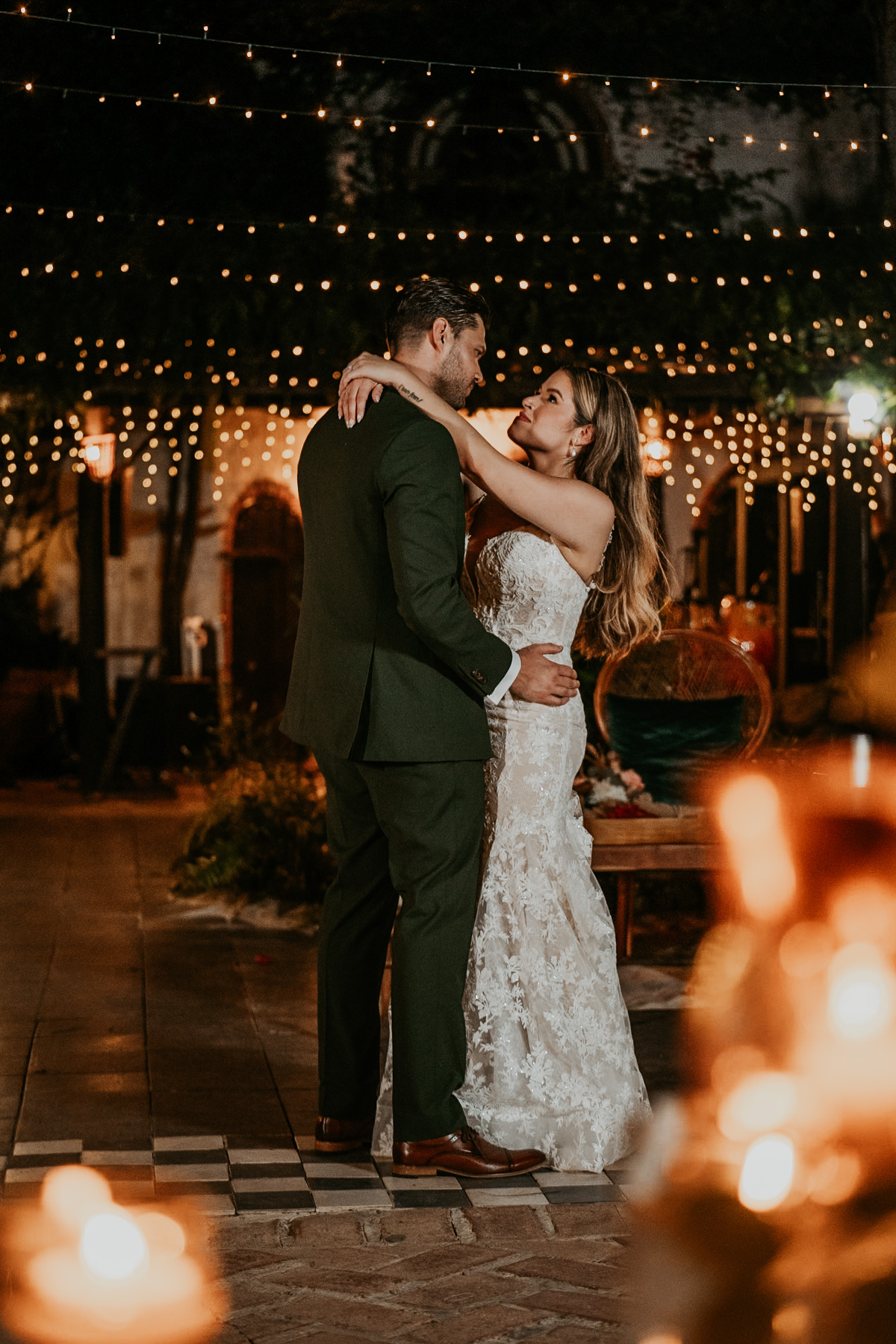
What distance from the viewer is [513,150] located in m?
13.0

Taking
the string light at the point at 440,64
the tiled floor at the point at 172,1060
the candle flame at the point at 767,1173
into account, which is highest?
the string light at the point at 440,64

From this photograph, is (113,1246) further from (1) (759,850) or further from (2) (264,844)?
(2) (264,844)

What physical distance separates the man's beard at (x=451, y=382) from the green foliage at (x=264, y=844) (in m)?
3.85

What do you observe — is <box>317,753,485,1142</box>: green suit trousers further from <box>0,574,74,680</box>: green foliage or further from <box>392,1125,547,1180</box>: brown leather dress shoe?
<box>0,574,74,680</box>: green foliage

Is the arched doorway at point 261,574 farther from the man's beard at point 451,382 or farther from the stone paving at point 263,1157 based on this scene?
the man's beard at point 451,382

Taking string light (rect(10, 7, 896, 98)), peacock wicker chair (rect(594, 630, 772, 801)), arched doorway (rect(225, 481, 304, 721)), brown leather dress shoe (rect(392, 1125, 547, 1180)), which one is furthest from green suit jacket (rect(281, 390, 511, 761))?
arched doorway (rect(225, 481, 304, 721))

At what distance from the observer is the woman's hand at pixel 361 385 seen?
3.46 meters

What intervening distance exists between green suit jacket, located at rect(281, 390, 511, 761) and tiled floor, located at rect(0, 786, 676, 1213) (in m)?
1.01

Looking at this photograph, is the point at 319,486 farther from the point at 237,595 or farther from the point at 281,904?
the point at 237,595

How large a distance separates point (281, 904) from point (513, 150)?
26.9 feet

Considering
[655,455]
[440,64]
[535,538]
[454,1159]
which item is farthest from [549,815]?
[655,455]

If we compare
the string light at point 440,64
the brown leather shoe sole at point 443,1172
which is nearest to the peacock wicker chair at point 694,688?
the string light at point 440,64

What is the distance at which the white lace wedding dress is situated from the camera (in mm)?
3666

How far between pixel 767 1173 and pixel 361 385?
2660 millimetres
